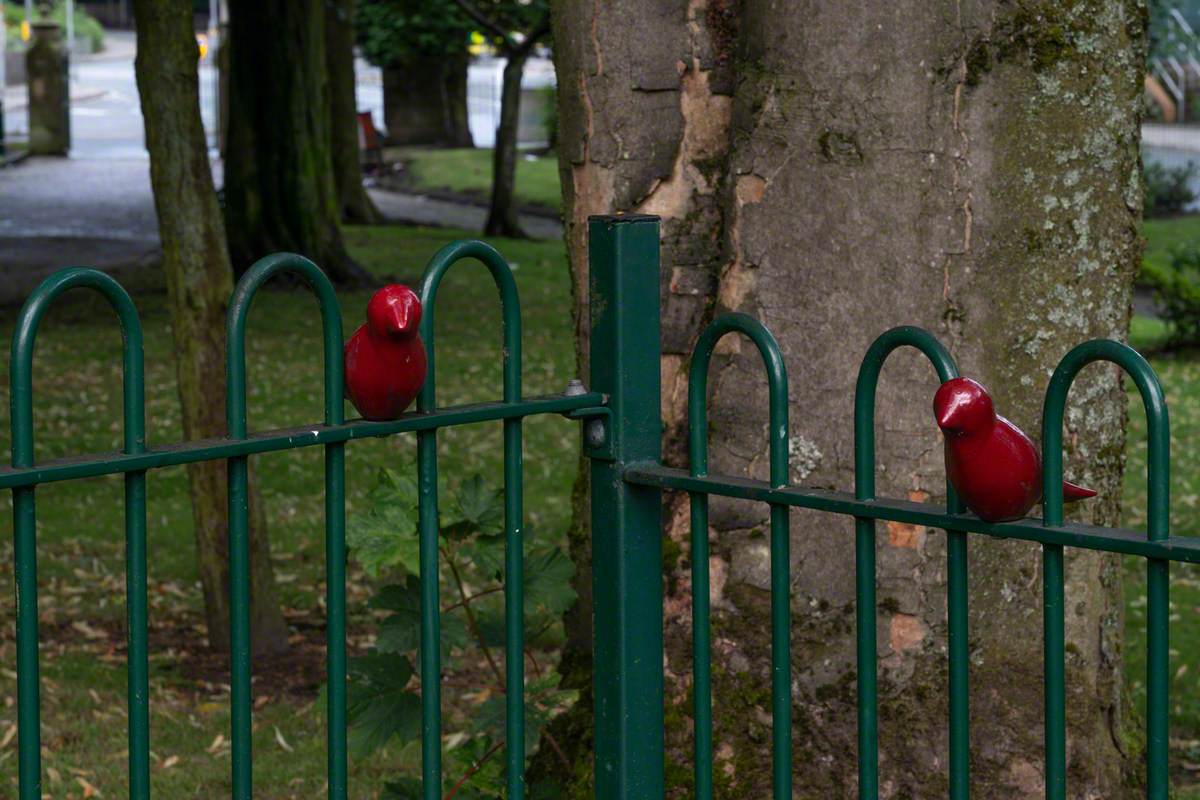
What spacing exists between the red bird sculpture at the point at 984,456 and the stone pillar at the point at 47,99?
32349mm

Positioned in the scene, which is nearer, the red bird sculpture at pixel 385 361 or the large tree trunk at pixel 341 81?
the red bird sculpture at pixel 385 361

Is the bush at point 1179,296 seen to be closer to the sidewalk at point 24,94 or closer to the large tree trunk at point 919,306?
the large tree trunk at point 919,306

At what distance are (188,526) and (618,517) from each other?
18.0 feet

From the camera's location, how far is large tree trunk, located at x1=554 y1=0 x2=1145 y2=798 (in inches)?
117

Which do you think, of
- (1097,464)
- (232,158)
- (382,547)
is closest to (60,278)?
(382,547)

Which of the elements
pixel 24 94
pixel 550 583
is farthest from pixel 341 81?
pixel 24 94

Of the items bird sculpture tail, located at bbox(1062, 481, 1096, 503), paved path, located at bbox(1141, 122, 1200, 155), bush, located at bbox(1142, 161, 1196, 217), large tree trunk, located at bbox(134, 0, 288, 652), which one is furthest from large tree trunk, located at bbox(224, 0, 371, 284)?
paved path, located at bbox(1141, 122, 1200, 155)

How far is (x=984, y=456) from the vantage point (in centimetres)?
204

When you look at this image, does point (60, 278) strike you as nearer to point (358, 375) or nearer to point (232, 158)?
point (358, 375)

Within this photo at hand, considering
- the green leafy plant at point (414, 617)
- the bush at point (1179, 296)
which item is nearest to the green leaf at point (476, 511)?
the green leafy plant at point (414, 617)

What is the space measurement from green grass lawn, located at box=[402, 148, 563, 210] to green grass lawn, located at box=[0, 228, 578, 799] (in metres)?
11.1

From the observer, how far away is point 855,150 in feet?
9.84

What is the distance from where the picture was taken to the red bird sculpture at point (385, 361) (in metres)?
2.21

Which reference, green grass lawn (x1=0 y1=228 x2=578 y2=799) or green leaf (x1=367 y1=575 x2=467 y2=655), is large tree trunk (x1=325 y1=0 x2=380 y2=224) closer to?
green grass lawn (x1=0 y1=228 x2=578 y2=799)
